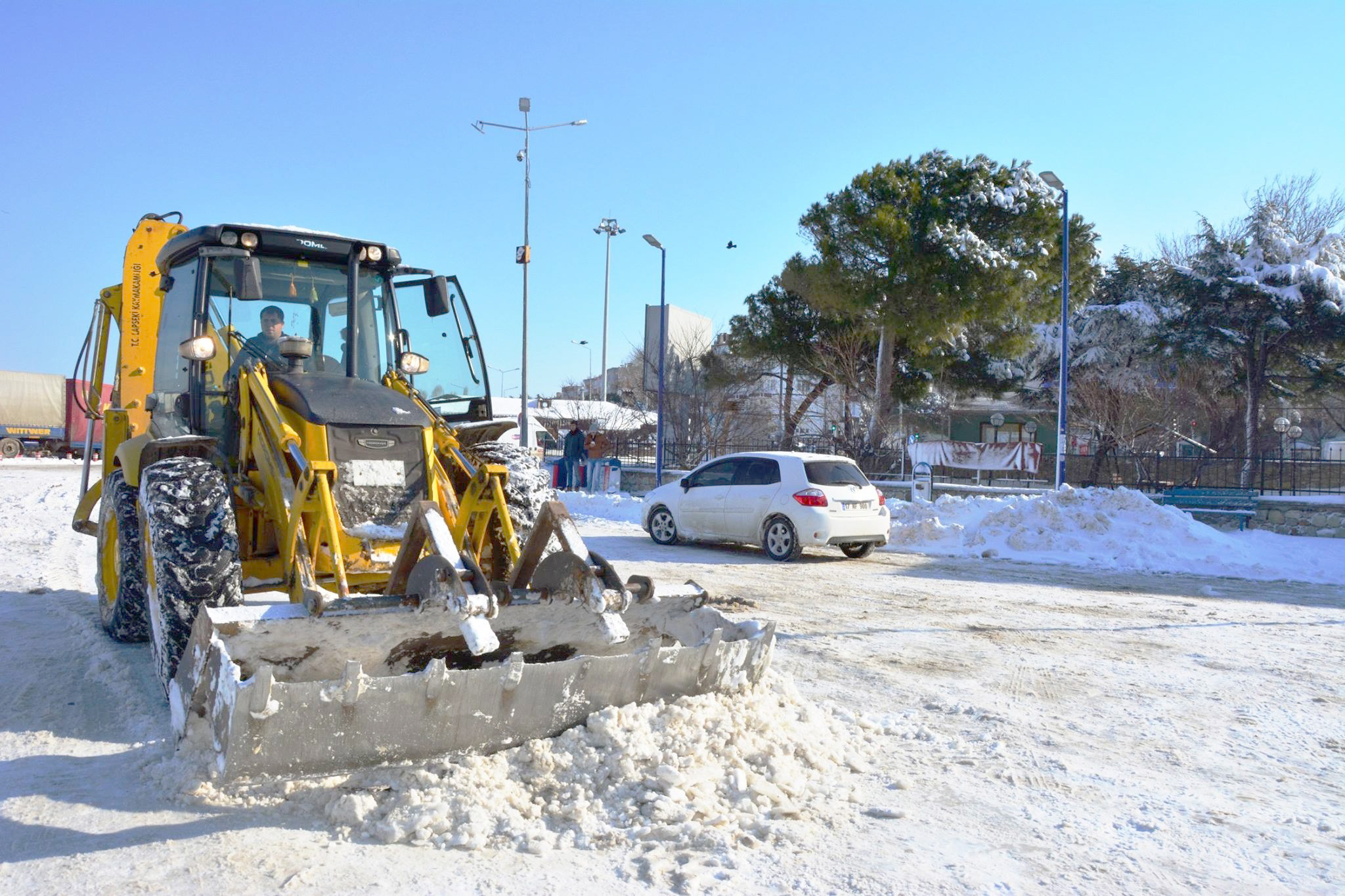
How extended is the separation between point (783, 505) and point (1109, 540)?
15.5ft

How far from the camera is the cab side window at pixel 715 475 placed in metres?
14.7

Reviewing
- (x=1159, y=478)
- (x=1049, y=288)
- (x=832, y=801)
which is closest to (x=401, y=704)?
(x=832, y=801)

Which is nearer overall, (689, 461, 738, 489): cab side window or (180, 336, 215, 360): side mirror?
(180, 336, 215, 360): side mirror

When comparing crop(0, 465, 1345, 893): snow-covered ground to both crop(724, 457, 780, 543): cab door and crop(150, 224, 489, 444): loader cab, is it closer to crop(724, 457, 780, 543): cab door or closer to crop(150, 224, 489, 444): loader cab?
crop(150, 224, 489, 444): loader cab

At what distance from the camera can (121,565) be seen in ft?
21.0

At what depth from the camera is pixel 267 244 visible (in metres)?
6.46

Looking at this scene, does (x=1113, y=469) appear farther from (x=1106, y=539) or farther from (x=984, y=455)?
(x=1106, y=539)

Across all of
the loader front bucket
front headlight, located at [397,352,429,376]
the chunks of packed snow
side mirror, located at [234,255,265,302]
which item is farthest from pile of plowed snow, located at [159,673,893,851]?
the chunks of packed snow

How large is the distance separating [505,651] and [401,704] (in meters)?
1.11

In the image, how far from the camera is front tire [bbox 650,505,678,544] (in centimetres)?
1541

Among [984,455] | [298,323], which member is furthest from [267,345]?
[984,455]

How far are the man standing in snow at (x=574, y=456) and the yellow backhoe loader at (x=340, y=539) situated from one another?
18.0m

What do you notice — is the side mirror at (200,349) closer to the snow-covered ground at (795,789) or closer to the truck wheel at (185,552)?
the truck wheel at (185,552)

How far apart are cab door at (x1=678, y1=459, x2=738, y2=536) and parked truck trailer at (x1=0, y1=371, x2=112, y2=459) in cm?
3260
